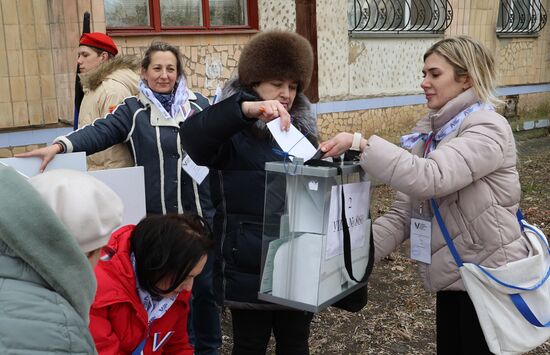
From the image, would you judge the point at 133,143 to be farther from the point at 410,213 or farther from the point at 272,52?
the point at 410,213

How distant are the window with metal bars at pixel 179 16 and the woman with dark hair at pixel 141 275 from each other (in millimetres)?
4255

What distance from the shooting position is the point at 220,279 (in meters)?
2.42

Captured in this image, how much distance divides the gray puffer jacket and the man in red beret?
Result: 217 centimetres

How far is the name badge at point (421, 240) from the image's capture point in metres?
2.44

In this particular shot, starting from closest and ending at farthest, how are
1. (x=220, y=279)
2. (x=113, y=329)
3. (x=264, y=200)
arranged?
1. (x=113, y=329)
2. (x=264, y=200)
3. (x=220, y=279)

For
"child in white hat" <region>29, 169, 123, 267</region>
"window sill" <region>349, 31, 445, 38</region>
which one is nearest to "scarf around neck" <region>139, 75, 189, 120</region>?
"child in white hat" <region>29, 169, 123, 267</region>

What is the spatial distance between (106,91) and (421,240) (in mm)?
2127

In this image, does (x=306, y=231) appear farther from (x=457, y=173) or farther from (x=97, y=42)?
(x=97, y=42)

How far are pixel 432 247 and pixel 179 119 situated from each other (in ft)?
5.14

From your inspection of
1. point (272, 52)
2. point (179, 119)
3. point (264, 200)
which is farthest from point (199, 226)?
point (179, 119)

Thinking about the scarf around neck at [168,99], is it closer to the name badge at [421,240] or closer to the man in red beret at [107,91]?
the man in red beret at [107,91]

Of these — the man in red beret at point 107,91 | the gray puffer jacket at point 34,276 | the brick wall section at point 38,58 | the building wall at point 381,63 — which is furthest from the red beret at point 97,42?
the building wall at point 381,63

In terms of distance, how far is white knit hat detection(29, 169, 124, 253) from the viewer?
138cm

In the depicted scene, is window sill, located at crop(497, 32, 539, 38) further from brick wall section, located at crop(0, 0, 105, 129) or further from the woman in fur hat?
the woman in fur hat
